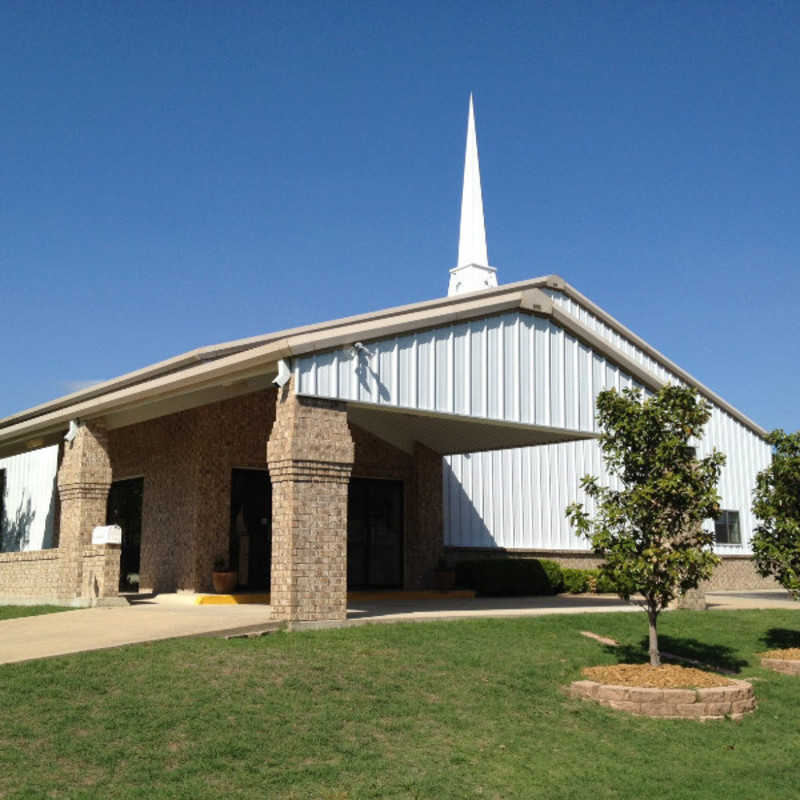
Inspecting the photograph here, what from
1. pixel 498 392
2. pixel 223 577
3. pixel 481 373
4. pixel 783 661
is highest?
pixel 481 373

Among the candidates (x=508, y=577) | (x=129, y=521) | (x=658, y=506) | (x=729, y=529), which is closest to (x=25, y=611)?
(x=129, y=521)

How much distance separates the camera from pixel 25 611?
1731 cm

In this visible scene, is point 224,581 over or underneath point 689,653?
over

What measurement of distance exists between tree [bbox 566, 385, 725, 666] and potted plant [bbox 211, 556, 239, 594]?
9217mm

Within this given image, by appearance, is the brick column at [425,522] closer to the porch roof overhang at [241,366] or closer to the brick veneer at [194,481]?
the porch roof overhang at [241,366]

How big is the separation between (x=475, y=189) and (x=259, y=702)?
1269 inches

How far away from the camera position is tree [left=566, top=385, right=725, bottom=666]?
12.1m

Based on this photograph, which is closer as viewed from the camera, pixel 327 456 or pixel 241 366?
pixel 327 456

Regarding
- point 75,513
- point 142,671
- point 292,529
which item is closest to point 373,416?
point 75,513

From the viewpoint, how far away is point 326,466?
14.1 m

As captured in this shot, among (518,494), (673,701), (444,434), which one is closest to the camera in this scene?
(673,701)

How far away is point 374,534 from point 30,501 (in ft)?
34.1

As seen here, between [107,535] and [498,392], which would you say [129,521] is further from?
[498,392]

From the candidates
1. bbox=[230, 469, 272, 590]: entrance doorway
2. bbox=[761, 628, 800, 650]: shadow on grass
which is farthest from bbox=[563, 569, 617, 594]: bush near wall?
bbox=[230, 469, 272, 590]: entrance doorway
